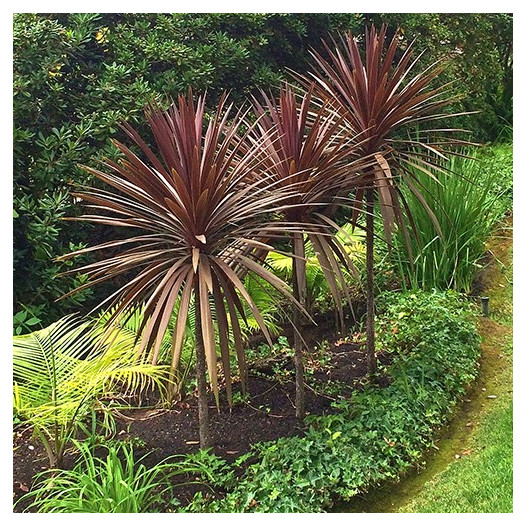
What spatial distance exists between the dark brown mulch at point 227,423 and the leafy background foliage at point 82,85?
862 millimetres

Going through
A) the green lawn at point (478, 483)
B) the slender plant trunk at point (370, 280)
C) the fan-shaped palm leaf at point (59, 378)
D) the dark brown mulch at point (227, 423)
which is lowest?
the green lawn at point (478, 483)

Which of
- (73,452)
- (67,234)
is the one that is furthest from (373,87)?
(73,452)

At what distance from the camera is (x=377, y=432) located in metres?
2.67

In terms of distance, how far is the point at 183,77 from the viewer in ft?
12.9

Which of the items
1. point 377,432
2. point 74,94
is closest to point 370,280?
point 377,432

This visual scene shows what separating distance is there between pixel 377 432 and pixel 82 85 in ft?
9.26

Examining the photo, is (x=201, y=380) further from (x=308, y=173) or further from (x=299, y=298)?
(x=308, y=173)

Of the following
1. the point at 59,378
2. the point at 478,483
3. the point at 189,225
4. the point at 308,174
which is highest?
the point at 308,174

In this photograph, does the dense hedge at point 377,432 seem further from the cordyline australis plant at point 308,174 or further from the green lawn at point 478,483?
the cordyline australis plant at point 308,174

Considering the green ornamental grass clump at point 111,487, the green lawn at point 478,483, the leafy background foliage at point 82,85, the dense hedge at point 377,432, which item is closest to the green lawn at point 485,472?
the green lawn at point 478,483

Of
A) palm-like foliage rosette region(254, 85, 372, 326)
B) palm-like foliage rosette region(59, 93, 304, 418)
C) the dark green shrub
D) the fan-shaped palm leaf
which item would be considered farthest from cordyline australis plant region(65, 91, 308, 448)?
the dark green shrub

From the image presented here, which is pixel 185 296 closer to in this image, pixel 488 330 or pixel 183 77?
pixel 183 77

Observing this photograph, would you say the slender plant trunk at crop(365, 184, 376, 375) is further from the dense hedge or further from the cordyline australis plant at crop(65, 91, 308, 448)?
the cordyline australis plant at crop(65, 91, 308, 448)

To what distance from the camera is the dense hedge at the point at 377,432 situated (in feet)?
7.54
